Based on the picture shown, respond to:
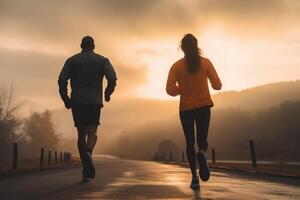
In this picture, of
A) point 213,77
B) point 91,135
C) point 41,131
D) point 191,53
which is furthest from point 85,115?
point 41,131

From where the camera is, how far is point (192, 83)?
7.07 m

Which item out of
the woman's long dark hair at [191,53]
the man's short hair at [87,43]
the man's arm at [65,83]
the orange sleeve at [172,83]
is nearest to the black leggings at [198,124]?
the orange sleeve at [172,83]

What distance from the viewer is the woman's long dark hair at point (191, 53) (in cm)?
704

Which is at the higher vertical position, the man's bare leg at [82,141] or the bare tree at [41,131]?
the bare tree at [41,131]

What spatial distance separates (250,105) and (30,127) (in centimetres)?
8890

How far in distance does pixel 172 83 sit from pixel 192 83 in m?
0.34

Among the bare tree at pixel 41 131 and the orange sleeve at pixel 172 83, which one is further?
the bare tree at pixel 41 131

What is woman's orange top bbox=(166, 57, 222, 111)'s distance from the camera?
22.7 feet

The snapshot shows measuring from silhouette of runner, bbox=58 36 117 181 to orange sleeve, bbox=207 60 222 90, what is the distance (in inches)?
69.5

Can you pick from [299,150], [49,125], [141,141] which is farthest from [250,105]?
[49,125]

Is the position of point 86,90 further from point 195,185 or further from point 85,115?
point 195,185

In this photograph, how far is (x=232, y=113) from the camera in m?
159

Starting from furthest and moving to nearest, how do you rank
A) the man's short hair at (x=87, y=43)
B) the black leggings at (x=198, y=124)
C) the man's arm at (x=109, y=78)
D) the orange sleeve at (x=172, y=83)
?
the man's short hair at (x=87, y=43) < the man's arm at (x=109, y=78) < the orange sleeve at (x=172, y=83) < the black leggings at (x=198, y=124)

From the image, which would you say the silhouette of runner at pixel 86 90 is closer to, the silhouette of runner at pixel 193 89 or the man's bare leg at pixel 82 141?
the man's bare leg at pixel 82 141
